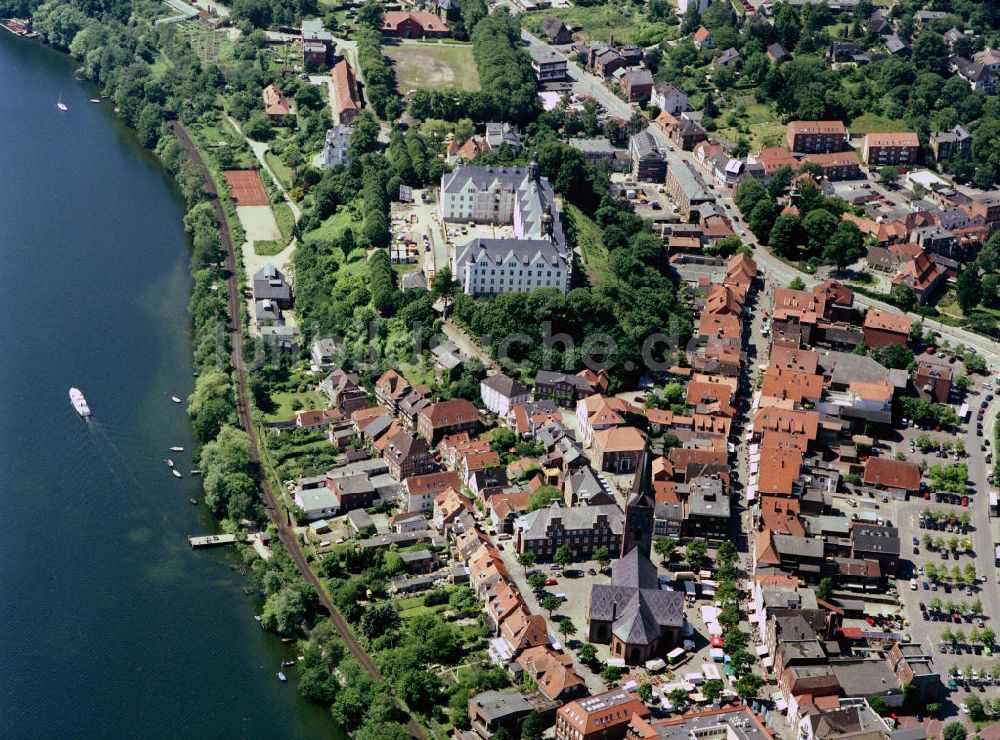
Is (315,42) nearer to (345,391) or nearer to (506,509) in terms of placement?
(345,391)

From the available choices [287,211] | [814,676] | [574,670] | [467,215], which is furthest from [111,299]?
[814,676]

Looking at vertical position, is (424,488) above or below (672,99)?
below

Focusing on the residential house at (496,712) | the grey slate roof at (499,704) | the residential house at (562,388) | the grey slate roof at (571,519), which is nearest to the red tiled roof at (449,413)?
the residential house at (562,388)

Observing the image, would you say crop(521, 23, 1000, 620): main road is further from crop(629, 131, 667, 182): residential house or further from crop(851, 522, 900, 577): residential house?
crop(851, 522, 900, 577): residential house

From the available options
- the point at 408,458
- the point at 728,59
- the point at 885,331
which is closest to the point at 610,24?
the point at 728,59

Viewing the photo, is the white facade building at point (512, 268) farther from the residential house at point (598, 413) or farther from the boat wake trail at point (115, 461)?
the boat wake trail at point (115, 461)
